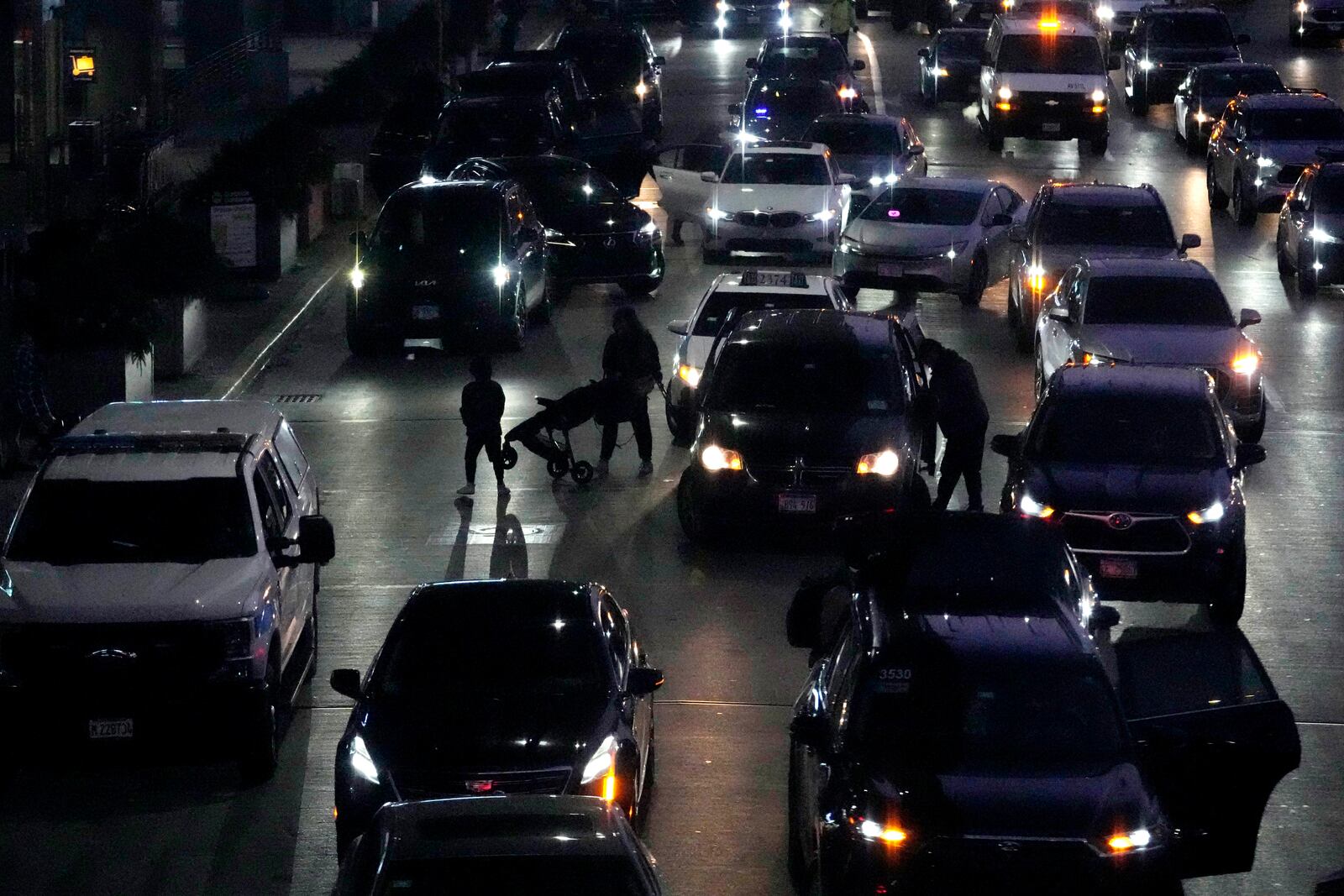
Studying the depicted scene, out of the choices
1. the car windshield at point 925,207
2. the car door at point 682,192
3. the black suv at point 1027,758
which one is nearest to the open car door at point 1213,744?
the black suv at point 1027,758

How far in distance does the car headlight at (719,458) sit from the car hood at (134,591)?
5.17 meters

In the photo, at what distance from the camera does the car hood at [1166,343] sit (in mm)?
20484

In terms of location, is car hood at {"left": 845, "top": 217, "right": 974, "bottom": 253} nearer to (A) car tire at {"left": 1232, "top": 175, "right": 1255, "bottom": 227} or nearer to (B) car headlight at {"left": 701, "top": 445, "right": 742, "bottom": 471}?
(A) car tire at {"left": 1232, "top": 175, "right": 1255, "bottom": 227}

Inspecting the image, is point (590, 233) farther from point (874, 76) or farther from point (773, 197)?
point (874, 76)

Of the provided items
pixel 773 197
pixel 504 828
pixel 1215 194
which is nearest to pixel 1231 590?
pixel 504 828

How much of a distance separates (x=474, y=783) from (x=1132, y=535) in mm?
6371

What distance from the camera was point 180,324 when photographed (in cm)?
2359

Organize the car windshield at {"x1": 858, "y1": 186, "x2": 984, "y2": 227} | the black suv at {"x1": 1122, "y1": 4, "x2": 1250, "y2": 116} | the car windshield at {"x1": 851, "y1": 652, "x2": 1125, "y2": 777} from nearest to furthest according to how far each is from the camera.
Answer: the car windshield at {"x1": 851, "y1": 652, "x2": 1125, "y2": 777} → the car windshield at {"x1": 858, "y1": 186, "x2": 984, "y2": 227} → the black suv at {"x1": 1122, "y1": 4, "x2": 1250, "y2": 116}

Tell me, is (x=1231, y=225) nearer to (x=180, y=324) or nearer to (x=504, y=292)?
(x=504, y=292)

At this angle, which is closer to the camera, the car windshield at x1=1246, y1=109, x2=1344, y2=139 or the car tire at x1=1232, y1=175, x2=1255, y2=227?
the car tire at x1=1232, y1=175, x2=1255, y2=227

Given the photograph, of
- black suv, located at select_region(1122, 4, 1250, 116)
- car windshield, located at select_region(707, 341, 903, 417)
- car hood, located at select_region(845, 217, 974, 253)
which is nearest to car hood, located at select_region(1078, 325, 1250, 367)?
car windshield, located at select_region(707, 341, 903, 417)

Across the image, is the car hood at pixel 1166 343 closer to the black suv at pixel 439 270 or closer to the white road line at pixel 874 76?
the black suv at pixel 439 270

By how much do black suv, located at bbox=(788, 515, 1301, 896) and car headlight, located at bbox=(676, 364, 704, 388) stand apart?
10345 mm

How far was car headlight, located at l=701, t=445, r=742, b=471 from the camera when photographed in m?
17.2
